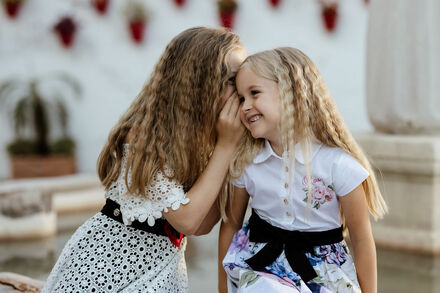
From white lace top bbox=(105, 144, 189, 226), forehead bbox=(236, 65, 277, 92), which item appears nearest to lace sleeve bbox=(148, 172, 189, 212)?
white lace top bbox=(105, 144, 189, 226)

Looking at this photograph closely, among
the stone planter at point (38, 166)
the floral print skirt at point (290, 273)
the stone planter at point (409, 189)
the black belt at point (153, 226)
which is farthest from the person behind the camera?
the stone planter at point (38, 166)

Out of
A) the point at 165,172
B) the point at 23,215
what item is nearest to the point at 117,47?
the point at 23,215

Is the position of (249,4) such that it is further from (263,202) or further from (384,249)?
(263,202)

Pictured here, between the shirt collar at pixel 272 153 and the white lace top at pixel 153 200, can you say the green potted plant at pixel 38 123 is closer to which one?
the white lace top at pixel 153 200

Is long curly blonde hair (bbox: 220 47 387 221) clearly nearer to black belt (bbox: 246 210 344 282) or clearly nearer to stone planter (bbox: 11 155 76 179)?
black belt (bbox: 246 210 344 282)

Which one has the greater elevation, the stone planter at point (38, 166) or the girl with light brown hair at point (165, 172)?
the girl with light brown hair at point (165, 172)

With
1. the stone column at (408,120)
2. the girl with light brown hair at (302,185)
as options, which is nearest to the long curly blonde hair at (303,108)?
the girl with light brown hair at (302,185)

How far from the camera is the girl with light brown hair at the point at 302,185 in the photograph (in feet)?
5.46

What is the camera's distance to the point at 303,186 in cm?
171

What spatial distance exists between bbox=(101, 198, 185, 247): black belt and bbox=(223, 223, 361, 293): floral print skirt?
18cm

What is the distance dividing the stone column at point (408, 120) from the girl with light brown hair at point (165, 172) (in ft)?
6.75

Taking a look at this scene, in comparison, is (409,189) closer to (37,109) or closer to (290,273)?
(290,273)

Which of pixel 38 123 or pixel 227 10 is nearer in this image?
Result: pixel 38 123

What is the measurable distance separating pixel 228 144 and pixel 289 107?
226 millimetres
